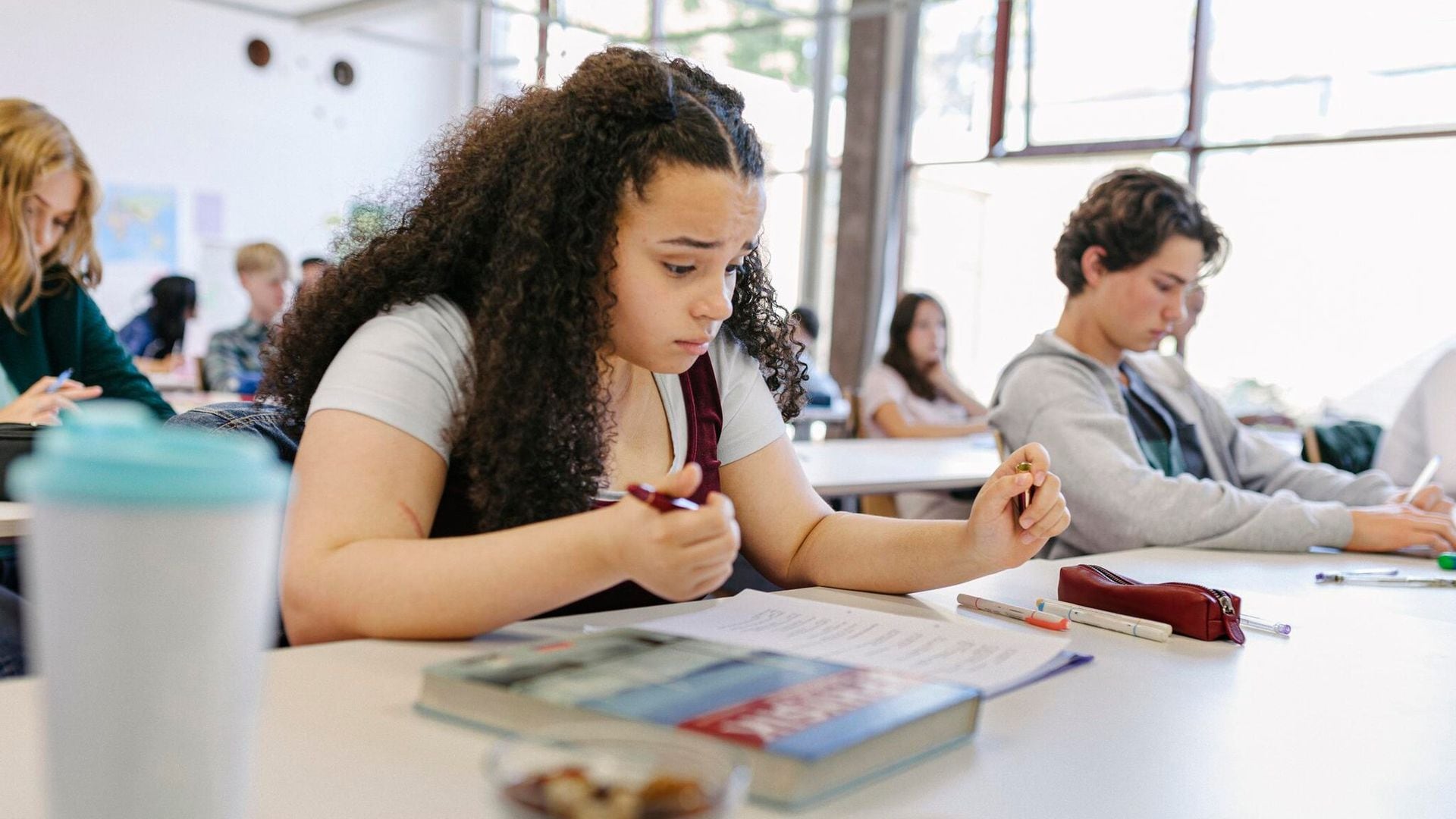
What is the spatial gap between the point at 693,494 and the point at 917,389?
12.5 feet

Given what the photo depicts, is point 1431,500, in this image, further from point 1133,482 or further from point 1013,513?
point 1013,513

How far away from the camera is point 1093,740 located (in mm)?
854

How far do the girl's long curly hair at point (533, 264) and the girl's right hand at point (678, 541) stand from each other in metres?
0.32

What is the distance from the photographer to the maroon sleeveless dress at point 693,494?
4.04 feet

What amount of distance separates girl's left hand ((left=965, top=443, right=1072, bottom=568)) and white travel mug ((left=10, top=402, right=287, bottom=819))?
2.99 feet

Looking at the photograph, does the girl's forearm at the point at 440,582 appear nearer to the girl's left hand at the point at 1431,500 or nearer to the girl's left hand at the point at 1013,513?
the girl's left hand at the point at 1013,513

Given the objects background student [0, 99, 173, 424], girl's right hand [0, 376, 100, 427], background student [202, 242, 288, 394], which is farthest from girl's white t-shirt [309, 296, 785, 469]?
background student [202, 242, 288, 394]

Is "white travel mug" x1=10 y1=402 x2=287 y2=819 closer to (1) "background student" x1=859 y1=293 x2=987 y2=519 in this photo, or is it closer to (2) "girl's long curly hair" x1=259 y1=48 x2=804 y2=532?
(2) "girl's long curly hair" x1=259 y1=48 x2=804 y2=532

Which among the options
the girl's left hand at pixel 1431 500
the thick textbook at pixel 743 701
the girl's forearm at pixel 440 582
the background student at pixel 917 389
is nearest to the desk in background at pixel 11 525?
the girl's forearm at pixel 440 582

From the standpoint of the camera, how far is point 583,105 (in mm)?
1231

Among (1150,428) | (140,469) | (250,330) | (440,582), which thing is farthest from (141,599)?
(250,330)

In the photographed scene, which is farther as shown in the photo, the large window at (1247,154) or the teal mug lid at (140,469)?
the large window at (1247,154)

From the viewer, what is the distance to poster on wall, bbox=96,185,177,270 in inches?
289

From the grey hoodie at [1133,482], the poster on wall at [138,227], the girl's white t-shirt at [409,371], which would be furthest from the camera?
the poster on wall at [138,227]
